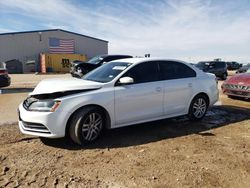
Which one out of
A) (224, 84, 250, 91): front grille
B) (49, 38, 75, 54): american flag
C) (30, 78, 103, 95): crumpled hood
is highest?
(49, 38, 75, 54): american flag

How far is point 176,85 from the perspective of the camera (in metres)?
6.43

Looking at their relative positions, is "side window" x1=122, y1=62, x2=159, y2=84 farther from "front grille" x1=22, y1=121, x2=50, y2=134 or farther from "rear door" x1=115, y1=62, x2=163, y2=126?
"front grille" x1=22, y1=121, x2=50, y2=134

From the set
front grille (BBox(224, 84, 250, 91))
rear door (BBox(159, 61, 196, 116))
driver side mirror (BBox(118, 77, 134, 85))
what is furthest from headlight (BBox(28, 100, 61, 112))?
front grille (BBox(224, 84, 250, 91))

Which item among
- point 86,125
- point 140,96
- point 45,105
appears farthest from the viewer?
point 140,96

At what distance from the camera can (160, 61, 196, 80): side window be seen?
6382 millimetres

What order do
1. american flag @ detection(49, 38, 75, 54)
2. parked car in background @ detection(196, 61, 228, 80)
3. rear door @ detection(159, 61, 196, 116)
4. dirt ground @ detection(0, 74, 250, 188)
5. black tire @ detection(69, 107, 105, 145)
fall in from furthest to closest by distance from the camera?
1. american flag @ detection(49, 38, 75, 54)
2. parked car in background @ detection(196, 61, 228, 80)
3. rear door @ detection(159, 61, 196, 116)
4. black tire @ detection(69, 107, 105, 145)
5. dirt ground @ detection(0, 74, 250, 188)

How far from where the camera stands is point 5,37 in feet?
126

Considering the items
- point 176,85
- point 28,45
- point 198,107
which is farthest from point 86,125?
point 28,45

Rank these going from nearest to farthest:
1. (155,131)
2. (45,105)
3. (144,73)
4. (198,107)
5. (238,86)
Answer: (45,105)
(144,73)
(155,131)
(198,107)
(238,86)

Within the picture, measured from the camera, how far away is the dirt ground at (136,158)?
3832 mm

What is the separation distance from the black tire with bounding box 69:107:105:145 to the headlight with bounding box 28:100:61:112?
0.37 metres

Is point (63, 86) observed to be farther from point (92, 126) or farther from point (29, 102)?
point (92, 126)

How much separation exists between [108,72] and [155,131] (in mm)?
1582

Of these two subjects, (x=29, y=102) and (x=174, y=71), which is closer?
(x=29, y=102)
